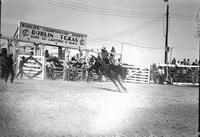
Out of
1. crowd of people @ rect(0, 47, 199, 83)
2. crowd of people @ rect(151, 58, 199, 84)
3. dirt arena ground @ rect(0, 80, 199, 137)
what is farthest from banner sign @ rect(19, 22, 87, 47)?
crowd of people @ rect(151, 58, 199, 84)

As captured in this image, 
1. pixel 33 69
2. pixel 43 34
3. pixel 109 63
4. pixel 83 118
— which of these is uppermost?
pixel 43 34

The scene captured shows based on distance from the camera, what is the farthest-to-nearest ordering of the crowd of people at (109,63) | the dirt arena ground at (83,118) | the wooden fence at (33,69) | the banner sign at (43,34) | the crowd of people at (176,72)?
Result: 1. the wooden fence at (33,69)
2. the crowd of people at (109,63)
3. the crowd of people at (176,72)
4. the banner sign at (43,34)
5. the dirt arena ground at (83,118)

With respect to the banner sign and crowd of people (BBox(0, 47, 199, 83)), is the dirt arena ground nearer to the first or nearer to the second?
crowd of people (BBox(0, 47, 199, 83))

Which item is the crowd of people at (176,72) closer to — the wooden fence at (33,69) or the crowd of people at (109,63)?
the crowd of people at (109,63)

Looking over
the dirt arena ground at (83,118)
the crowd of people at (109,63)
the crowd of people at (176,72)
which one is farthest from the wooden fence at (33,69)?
the crowd of people at (176,72)

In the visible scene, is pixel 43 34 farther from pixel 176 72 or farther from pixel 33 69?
pixel 176 72

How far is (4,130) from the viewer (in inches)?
109

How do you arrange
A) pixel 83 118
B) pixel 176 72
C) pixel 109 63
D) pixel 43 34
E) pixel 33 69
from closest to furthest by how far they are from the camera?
pixel 83 118 → pixel 43 34 → pixel 176 72 → pixel 33 69 → pixel 109 63

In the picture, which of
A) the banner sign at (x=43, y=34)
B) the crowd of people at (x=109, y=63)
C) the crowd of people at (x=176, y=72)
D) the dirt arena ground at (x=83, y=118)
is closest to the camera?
the dirt arena ground at (x=83, y=118)

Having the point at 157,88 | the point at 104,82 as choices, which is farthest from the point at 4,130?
the point at 104,82

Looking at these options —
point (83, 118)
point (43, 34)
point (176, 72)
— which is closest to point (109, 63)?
point (176, 72)

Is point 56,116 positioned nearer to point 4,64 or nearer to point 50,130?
point 50,130

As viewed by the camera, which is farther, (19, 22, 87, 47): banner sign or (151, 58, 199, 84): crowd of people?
(151, 58, 199, 84): crowd of people

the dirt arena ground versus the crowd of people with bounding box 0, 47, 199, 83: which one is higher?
the crowd of people with bounding box 0, 47, 199, 83
